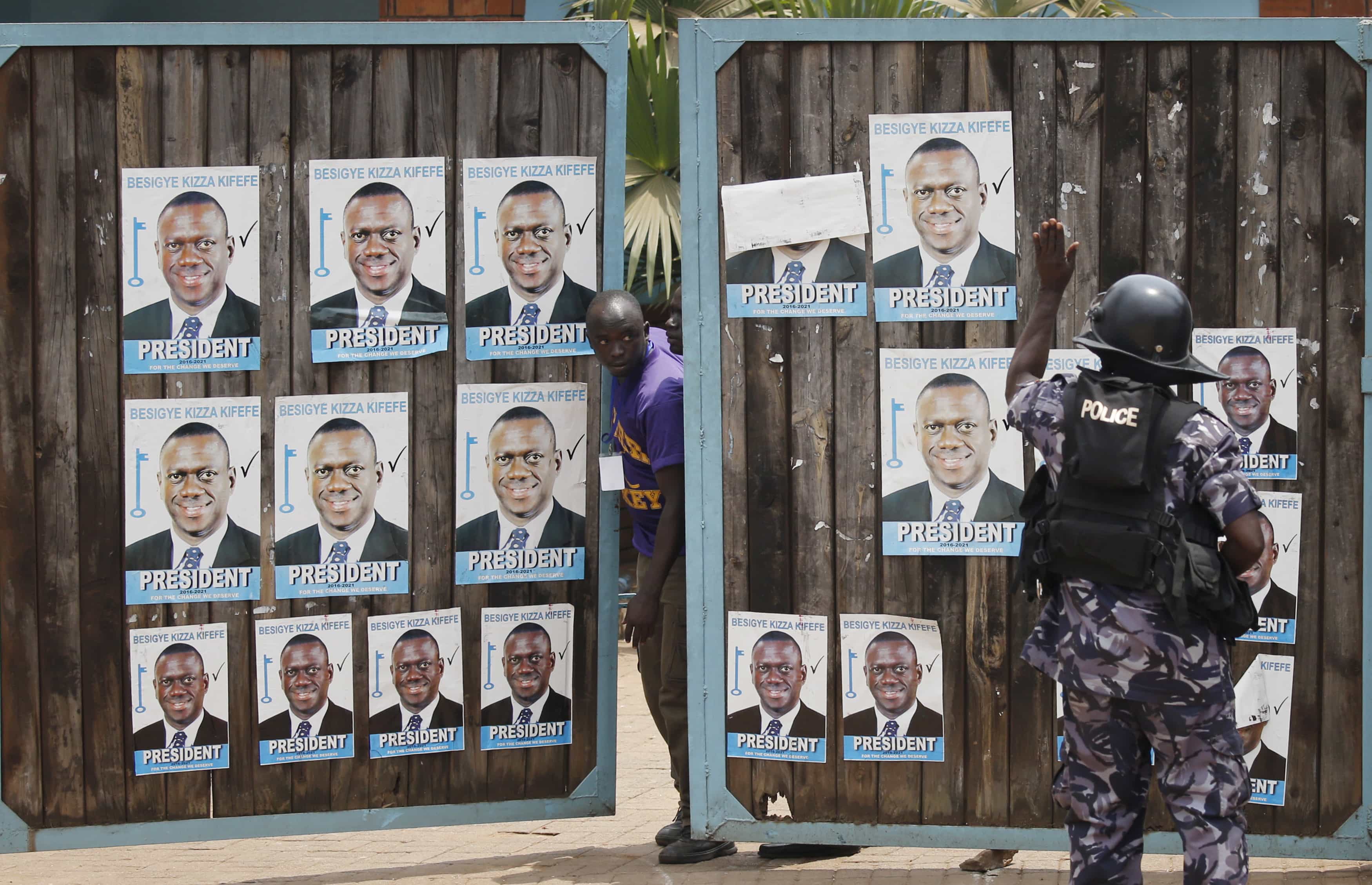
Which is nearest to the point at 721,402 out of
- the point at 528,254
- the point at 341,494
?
the point at 528,254

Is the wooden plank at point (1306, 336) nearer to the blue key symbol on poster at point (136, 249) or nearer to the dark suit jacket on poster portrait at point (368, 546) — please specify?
the dark suit jacket on poster portrait at point (368, 546)

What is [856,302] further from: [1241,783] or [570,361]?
[1241,783]

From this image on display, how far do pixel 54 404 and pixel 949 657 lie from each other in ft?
10.1

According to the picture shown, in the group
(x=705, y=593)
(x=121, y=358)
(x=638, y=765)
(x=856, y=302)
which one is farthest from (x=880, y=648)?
(x=121, y=358)

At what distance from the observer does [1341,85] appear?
4055 mm

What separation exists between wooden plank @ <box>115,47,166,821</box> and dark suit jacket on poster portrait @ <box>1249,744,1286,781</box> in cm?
361

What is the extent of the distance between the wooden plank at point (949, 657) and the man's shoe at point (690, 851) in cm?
79

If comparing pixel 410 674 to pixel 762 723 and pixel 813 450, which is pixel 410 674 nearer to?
pixel 762 723

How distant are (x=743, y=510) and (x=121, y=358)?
2136mm

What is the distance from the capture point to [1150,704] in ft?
10.3

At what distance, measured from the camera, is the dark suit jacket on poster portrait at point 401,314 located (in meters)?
4.36

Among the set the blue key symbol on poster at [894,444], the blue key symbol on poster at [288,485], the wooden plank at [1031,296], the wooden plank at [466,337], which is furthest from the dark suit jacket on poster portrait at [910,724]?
the blue key symbol on poster at [288,485]

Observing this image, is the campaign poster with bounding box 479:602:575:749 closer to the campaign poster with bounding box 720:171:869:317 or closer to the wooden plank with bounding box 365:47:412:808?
the wooden plank with bounding box 365:47:412:808

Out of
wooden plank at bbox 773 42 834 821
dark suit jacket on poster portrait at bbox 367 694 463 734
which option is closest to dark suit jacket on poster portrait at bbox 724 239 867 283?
wooden plank at bbox 773 42 834 821
